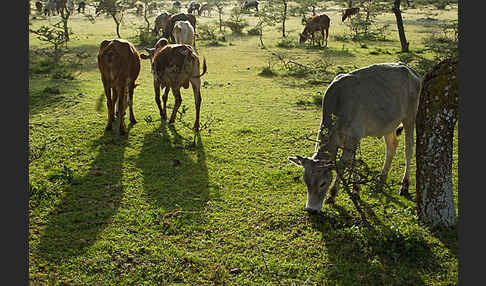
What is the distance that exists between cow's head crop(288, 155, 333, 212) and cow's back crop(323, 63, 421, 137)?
65 cm

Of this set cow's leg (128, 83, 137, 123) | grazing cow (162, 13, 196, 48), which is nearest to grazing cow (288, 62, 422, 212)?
cow's leg (128, 83, 137, 123)

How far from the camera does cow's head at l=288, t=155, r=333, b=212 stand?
187 inches

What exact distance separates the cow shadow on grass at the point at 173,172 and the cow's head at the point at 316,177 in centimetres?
163

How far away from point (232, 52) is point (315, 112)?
10196 mm

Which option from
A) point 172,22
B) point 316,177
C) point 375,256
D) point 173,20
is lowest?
point 375,256

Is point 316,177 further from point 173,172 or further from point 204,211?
point 173,172

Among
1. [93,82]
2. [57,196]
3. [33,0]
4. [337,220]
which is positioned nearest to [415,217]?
[337,220]

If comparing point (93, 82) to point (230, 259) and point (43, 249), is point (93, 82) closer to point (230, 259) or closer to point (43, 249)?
point (43, 249)

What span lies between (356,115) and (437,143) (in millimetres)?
1053

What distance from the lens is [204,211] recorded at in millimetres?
5387

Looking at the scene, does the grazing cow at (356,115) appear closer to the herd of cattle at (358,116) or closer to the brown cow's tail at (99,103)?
the herd of cattle at (358,116)

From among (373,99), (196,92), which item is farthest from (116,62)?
(373,99)

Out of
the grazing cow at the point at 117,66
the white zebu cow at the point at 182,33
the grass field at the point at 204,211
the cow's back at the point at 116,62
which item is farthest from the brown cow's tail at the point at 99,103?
the white zebu cow at the point at 182,33

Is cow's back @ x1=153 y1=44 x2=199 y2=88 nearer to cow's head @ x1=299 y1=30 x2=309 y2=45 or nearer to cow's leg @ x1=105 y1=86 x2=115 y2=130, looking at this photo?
cow's leg @ x1=105 y1=86 x2=115 y2=130
